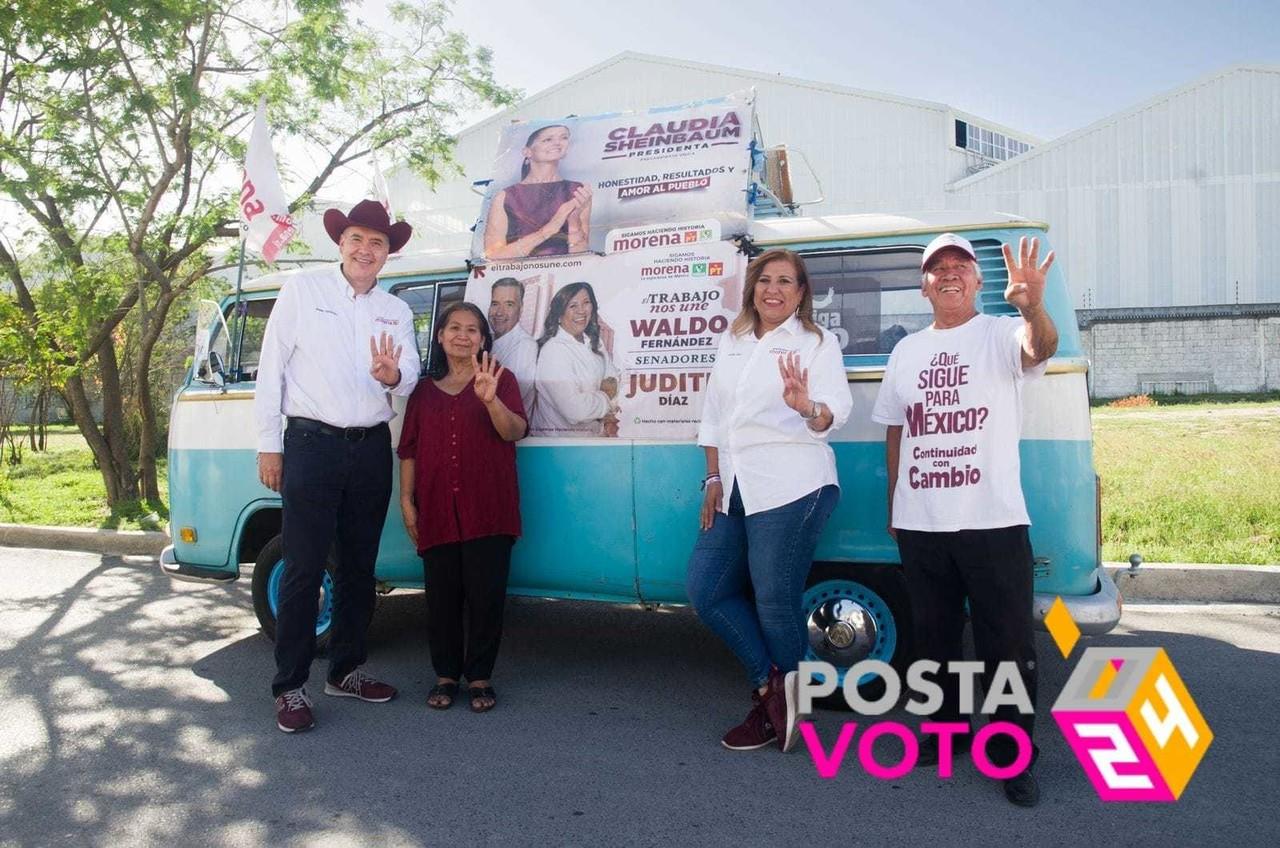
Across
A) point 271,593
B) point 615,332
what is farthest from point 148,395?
point 615,332

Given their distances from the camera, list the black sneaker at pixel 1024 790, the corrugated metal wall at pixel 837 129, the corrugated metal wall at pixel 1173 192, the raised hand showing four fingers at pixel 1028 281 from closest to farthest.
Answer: the raised hand showing four fingers at pixel 1028 281
the black sneaker at pixel 1024 790
the corrugated metal wall at pixel 837 129
the corrugated metal wall at pixel 1173 192

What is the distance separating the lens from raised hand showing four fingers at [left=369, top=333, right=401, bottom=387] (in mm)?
4129

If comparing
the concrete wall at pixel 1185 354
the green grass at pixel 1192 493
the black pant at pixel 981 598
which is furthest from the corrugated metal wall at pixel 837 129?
the black pant at pixel 981 598

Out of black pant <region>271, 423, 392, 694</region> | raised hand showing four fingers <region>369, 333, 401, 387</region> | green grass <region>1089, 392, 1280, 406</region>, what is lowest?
green grass <region>1089, 392, 1280, 406</region>

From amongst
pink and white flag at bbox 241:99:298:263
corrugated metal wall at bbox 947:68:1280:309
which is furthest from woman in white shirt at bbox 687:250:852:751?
corrugated metal wall at bbox 947:68:1280:309

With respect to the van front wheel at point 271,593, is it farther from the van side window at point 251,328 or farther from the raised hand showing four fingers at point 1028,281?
the raised hand showing four fingers at point 1028,281

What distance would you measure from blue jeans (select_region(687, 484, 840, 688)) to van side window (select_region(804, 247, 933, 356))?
2.65 feet

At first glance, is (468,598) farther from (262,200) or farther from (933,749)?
(262,200)

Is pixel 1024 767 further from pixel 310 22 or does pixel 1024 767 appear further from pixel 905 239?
pixel 310 22

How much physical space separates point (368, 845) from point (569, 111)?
25.1 m

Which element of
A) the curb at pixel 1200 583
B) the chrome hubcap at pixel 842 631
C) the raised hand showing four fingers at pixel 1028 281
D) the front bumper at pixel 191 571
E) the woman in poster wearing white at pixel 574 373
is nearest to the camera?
the raised hand showing four fingers at pixel 1028 281

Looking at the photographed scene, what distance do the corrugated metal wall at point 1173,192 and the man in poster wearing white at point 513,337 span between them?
73.9 feet

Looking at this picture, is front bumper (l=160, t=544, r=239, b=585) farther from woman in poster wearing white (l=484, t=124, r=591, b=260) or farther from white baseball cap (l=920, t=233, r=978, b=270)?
white baseball cap (l=920, t=233, r=978, b=270)

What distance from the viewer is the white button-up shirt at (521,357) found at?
15.1 ft
